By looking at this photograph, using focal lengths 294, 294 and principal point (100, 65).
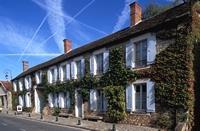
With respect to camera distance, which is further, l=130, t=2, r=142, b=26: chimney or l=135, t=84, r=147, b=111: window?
l=130, t=2, r=142, b=26: chimney

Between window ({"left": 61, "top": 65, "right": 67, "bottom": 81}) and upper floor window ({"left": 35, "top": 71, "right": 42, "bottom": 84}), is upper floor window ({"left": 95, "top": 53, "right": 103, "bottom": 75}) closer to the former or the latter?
window ({"left": 61, "top": 65, "right": 67, "bottom": 81})

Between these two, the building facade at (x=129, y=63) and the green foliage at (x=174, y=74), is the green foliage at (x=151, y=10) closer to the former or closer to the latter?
the building facade at (x=129, y=63)

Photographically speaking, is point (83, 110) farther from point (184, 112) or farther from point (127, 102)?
point (184, 112)

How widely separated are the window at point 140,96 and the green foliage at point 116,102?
47.2 inches

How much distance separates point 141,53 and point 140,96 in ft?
8.94

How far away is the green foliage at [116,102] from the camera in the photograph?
19.7 metres

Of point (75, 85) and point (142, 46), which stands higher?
point (142, 46)

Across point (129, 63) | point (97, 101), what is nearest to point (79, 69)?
point (97, 101)

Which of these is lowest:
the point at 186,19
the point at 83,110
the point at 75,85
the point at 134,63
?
the point at 83,110

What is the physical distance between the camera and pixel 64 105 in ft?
94.9

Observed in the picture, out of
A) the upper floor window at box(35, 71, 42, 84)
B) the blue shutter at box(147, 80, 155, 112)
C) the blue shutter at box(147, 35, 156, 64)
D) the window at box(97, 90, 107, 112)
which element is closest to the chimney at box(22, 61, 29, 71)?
the upper floor window at box(35, 71, 42, 84)

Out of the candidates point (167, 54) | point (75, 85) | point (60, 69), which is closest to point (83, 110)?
point (75, 85)

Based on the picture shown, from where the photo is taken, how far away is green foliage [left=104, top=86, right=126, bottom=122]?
775 inches

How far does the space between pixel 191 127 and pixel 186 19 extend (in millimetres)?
5740
